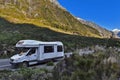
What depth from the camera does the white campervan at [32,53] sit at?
31062mm

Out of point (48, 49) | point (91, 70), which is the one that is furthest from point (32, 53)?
point (91, 70)

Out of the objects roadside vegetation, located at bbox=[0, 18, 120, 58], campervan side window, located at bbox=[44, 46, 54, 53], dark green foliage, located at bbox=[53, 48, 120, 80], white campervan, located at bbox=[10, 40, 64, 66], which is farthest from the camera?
roadside vegetation, located at bbox=[0, 18, 120, 58]

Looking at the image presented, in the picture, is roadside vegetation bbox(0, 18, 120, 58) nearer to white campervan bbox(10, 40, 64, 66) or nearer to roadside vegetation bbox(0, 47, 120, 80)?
white campervan bbox(10, 40, 64, 66)

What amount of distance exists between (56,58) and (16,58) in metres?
5.76

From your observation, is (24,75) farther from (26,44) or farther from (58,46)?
(58,46)

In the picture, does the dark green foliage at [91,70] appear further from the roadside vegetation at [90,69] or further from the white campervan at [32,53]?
Result: the white campervan at [32,53]

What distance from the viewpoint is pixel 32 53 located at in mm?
31984

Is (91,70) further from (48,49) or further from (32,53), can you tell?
(48,49)

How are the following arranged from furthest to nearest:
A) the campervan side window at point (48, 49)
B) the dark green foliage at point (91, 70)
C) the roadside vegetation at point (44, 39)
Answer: the roadside vegetation at point (44, 39) → the campervan side window at point (48, 49) → the dark green foliage at point (91, 70)

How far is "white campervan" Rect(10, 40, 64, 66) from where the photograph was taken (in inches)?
1223

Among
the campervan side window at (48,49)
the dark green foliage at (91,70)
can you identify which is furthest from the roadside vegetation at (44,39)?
the dark green foliage at (91,70)

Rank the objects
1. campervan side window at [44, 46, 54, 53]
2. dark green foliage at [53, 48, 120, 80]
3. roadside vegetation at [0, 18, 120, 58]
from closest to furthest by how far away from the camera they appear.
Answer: dark green foliage at [53, 48, 120, 80]
campervan side window at [44, 46, 54, 53]
roadside vegetation at [0, 18, 120, 58]

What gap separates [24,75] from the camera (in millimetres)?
19984

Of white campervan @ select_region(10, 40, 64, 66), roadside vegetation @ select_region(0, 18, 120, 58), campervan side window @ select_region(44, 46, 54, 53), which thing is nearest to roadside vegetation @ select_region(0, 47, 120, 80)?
white campervan @ select_region(10, 40, 64, 66)
